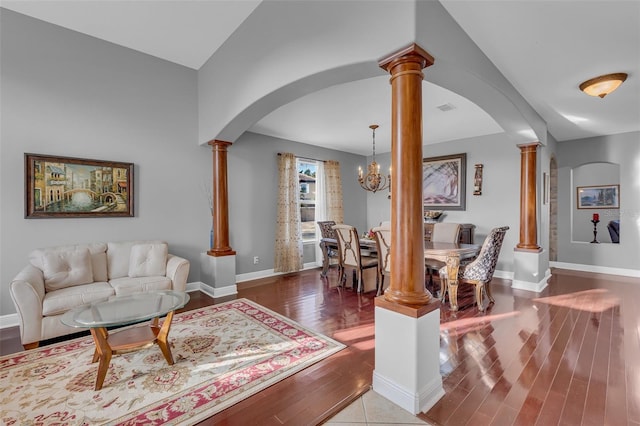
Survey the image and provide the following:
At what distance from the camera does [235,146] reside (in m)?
5.20

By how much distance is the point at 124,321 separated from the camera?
7.11ft

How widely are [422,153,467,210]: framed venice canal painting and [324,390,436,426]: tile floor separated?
498 centimetres

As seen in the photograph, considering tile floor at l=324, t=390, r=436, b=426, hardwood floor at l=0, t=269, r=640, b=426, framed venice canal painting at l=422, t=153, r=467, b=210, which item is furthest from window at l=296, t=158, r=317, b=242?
tile floor at l=324, t=390, r=436, b=426

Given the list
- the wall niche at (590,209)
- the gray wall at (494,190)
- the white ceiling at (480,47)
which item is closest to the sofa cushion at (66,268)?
the white ceiling at (480,47)

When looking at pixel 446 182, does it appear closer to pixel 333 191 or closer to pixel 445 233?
pixel 445 233

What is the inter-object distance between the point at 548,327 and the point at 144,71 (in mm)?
5934

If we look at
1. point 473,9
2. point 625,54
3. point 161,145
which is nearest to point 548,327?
point 625,54

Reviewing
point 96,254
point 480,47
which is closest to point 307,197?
point 96,254

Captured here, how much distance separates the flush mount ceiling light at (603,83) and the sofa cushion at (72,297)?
558 cm

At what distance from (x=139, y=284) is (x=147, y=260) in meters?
0.45

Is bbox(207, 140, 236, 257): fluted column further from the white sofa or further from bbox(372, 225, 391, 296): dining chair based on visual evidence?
bbox(372, 225, 391, 296): dining chair

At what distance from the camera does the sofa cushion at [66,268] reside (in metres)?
3.10

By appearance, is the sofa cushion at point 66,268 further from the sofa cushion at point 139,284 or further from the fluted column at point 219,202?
the fluted column at point 219,202

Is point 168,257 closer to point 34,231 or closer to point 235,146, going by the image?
point 34,231
